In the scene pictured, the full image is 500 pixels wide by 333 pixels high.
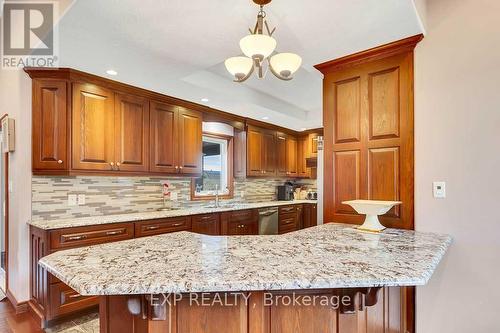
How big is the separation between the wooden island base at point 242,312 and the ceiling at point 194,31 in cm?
171

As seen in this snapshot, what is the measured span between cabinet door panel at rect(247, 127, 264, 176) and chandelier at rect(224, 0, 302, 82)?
286 cm

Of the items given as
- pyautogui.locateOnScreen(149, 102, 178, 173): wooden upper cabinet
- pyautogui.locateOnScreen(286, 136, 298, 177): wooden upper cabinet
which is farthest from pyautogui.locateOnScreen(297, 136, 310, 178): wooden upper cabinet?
pyautogui.locateOnScreen(149, 102, 178, 173): wooden upper cabinet

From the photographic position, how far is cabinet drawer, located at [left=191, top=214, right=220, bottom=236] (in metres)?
3.49

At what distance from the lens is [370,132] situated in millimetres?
2311

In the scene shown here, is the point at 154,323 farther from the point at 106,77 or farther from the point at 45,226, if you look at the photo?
the point at 106,77

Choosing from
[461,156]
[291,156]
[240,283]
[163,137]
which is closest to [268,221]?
[291,156]

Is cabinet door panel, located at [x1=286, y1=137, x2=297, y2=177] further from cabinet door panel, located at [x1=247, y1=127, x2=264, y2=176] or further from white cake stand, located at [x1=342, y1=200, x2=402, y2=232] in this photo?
white cake stand, located at [x1=342, y1=200, x2=402, y2=232]

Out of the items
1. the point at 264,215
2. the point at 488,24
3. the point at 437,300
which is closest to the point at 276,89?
the point at 264,215

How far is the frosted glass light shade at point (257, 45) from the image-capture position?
1747 millimetres

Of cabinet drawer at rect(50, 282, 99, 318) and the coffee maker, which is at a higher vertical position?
the coffee maker

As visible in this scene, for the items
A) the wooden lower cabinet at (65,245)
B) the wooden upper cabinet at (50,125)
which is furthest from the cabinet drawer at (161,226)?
the wooden upper cabinet at (50,125)

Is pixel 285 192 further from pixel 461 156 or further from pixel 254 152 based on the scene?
pixel 461 156

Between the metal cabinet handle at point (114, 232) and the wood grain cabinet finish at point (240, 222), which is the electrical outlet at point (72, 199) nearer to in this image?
the metal cabinet handle at point (114, 232)

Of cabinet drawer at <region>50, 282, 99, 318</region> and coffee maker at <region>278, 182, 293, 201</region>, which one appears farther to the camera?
coffee maker at <region>278, 182, 293, 201</region>
